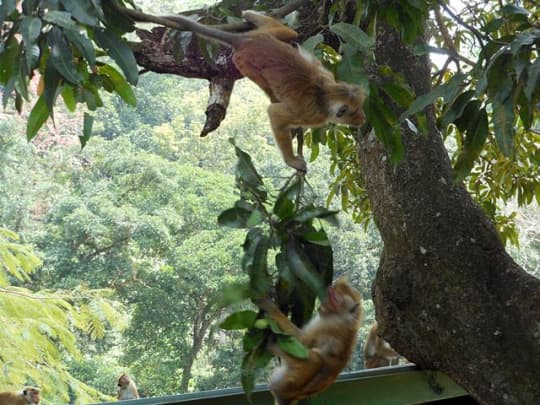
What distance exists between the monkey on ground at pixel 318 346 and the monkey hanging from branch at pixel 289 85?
340mm

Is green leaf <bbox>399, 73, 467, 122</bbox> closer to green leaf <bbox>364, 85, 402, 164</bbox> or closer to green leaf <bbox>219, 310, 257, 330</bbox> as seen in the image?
green leaf <bbox>364, 85, 402, 164</bbox>

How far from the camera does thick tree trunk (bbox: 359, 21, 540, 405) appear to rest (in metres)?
1.74

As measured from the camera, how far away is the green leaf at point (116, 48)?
1109 millimetres

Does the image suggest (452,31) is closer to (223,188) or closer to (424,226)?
(424,226)

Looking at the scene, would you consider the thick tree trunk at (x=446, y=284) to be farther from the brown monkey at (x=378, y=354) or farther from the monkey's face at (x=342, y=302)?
the brown monkey at (x=378, y=354)

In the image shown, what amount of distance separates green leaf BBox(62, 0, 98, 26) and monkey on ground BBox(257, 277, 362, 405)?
20.0 inches

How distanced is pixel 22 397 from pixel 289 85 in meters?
2.26

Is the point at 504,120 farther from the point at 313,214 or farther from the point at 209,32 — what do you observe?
the point at 209,32

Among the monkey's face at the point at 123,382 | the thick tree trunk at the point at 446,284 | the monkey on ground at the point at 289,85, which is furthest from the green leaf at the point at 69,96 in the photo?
the monkey's face at the point at 123,382

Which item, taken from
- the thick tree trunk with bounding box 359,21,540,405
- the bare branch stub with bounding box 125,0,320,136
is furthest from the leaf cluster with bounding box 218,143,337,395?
the thick tree trunk with bounding box 359,21,540,405

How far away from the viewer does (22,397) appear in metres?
3.18

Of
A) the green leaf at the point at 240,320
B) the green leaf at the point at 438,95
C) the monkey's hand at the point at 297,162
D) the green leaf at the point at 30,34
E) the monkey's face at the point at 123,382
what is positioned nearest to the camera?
the green leaf at the point at 30,34

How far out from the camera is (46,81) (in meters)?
1.05

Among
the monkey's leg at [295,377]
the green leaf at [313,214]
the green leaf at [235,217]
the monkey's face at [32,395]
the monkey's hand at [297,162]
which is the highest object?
the monkey's hand at [297,162]
